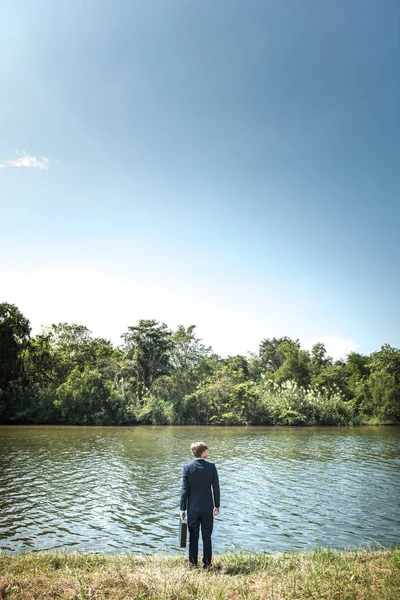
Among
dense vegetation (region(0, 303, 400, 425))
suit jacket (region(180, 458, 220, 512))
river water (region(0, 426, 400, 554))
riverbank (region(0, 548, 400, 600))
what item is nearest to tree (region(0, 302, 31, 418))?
dense vegetation (region(0, 303, 400, 425))

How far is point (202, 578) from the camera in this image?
20.2 ft

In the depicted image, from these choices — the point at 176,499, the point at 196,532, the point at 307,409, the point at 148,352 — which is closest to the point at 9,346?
the point at 148,352

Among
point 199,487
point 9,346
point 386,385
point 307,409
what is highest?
point 9,346

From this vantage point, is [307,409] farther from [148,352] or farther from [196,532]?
[196,532]

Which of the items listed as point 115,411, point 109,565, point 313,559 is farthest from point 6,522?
point 115,411

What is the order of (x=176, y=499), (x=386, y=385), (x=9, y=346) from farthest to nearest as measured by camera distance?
(x=386, y=385) → (x=9, y=346) → (x=176, y=499)

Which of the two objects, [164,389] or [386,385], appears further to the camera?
[164,389]

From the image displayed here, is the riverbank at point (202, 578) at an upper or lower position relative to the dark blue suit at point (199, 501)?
lower

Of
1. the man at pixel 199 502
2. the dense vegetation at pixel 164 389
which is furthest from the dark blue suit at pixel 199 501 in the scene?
the dense vegetation at pixel 164 389

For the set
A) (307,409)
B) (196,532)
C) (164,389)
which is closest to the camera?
(196,532)

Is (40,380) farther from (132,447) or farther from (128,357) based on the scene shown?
(132,447)

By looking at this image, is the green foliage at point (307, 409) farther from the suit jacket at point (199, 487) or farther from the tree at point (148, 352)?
the suit jacket at point (199, 487)

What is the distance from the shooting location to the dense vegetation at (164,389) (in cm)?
4862

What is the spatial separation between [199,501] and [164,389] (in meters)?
48.3
